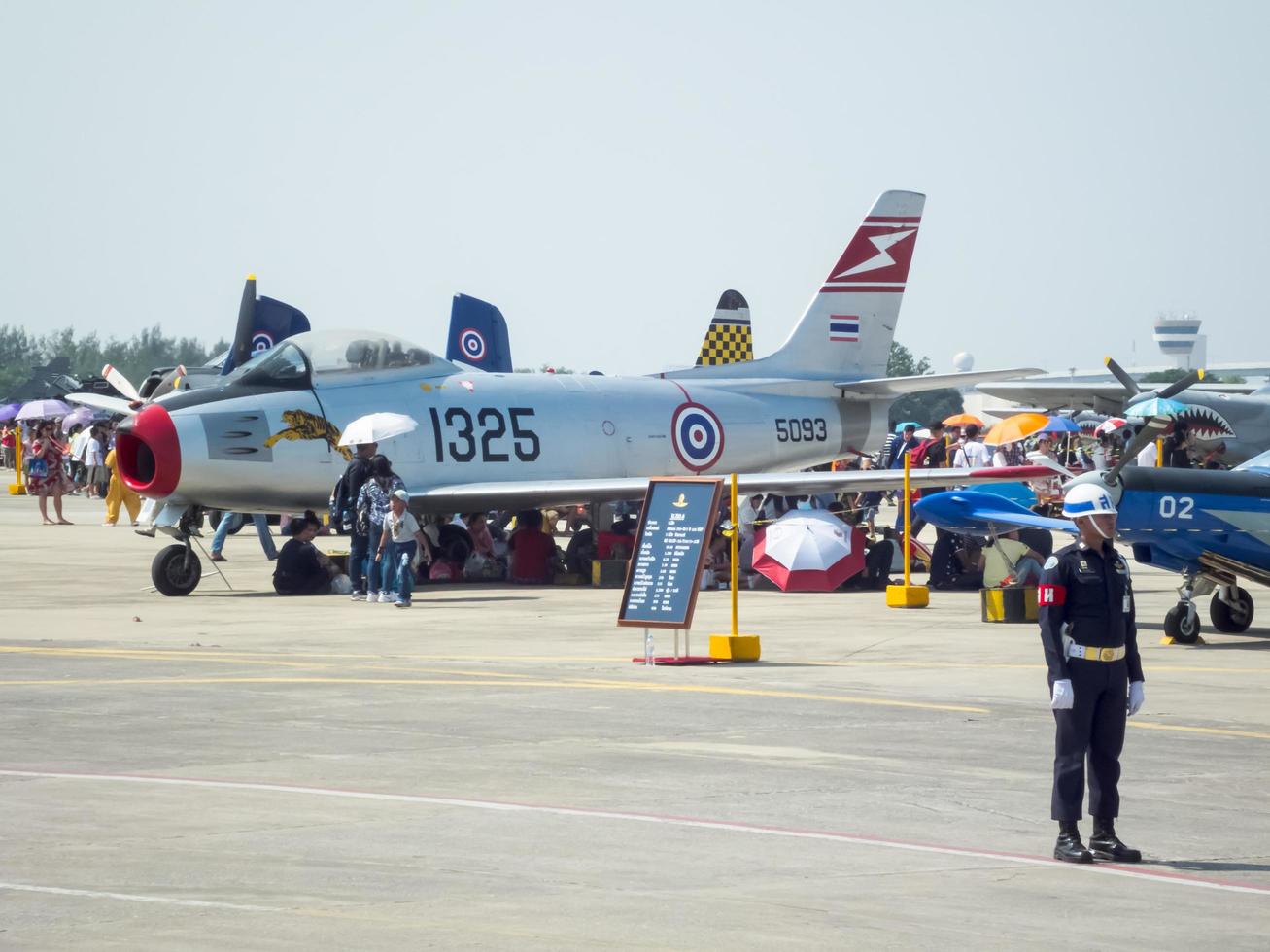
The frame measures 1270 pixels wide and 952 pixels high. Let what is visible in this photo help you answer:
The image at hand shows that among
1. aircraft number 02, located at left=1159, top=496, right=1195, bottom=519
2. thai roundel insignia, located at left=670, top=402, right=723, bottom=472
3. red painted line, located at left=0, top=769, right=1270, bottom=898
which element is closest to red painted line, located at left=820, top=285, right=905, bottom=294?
thai roundel insignia, located at left=670, top=402, right=723, bottom=472

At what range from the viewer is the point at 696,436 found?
2792 cm

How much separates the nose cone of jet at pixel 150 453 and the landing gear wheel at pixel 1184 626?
11059mm

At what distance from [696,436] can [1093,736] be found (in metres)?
19.8

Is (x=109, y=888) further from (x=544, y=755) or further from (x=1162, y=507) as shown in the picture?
(x=1162, y=507)

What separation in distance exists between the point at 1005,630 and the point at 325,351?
9696mm

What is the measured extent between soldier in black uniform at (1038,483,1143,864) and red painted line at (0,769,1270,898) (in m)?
0.27

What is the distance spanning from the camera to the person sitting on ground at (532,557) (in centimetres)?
2444

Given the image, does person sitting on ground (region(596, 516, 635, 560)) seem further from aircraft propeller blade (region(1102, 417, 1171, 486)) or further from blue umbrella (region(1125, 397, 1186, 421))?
blue umbrella (region(1125, 397, 1186, 421))

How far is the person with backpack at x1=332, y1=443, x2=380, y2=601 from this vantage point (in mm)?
20859

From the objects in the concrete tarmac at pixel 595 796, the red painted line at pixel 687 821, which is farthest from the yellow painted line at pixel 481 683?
the red painted line at pixel 687 821

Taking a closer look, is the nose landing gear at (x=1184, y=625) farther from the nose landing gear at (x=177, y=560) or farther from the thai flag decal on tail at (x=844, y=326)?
the thai flag decal on tail at (x=844, y=326)

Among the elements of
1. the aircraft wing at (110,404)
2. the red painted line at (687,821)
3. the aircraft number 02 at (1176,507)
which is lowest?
the red painted line at (687,821)

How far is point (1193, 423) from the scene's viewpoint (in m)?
37.2

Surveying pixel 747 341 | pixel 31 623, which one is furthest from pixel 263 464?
pixel 747 341
